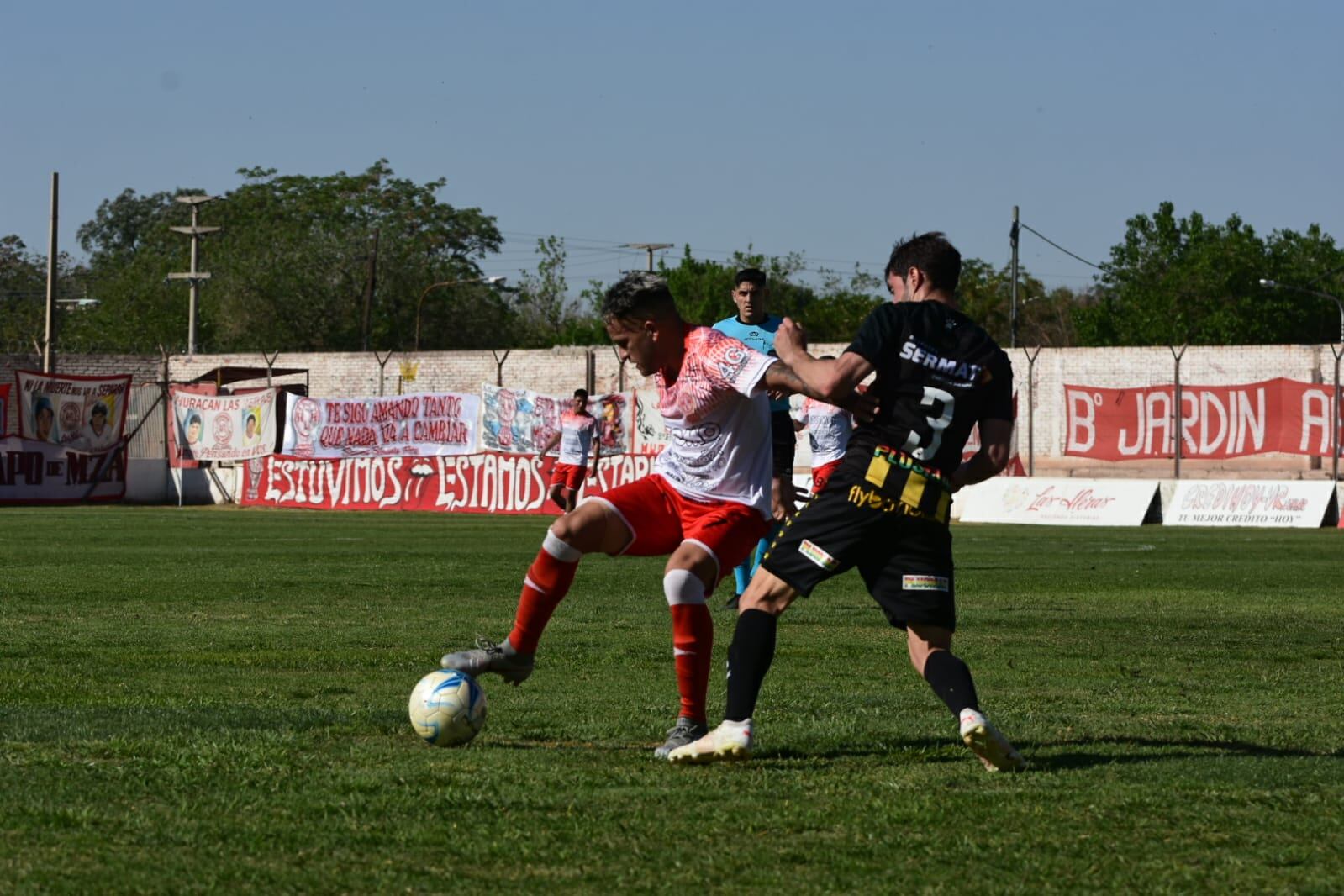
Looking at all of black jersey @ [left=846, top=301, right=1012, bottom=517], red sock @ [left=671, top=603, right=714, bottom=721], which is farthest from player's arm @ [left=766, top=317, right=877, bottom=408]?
red sock @ [left=671, top=603, right=714, bottom=721]

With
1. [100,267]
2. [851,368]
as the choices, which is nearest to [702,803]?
[851,368]

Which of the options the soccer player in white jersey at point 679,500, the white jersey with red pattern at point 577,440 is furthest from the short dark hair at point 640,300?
the white jersey with red pattern at point 577,440

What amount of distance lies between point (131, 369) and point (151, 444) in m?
24.9

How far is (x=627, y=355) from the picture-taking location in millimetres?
7102

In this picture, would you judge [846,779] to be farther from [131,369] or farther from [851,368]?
[131,369]

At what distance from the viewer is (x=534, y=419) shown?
35250 millimetres

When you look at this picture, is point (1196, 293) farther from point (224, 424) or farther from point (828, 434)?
point (828, 434)

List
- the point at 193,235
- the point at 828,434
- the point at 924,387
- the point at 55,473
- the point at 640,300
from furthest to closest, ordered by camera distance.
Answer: the point at 193,235 → the point at 55,473 → the point at 828,434 → the point at 640,300 → the point at 924,387

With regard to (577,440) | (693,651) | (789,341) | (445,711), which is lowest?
(445,711)

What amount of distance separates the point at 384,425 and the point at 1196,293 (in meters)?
50.7

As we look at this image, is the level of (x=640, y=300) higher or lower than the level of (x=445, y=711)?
higher

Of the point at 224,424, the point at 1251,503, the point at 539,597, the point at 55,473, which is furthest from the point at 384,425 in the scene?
the point at 539,597

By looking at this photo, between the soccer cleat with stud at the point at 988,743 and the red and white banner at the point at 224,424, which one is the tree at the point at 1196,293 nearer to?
the red and white banner at the point at 224,424

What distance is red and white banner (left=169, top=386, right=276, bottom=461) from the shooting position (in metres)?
38.9
